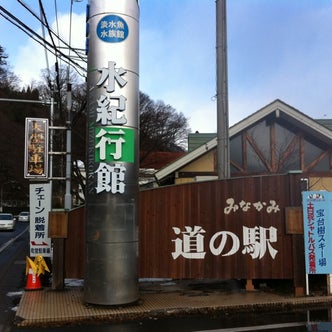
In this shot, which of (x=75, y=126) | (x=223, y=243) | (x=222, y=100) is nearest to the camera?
(x=223, y=243)

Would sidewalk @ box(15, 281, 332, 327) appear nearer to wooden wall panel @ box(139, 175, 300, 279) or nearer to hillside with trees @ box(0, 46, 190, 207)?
wooden wall panel @ box(139, 175, 300, 279)

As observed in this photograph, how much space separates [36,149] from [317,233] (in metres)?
7.19

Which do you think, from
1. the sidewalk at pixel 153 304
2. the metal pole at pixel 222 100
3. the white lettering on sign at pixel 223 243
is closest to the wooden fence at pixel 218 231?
the white lettering on sign at pixel 223 243

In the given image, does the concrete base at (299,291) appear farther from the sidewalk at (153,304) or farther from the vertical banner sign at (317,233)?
the vertical banner sign at (317,233)

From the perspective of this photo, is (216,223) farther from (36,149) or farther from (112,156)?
(36,149)

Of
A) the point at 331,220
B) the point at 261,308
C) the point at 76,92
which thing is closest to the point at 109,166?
the point at 261,308

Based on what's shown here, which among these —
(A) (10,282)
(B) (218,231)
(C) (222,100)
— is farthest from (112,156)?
(A) (10,282)

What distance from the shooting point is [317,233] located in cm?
927

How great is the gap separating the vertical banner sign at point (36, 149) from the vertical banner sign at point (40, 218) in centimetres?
66

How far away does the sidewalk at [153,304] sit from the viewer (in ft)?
24.9

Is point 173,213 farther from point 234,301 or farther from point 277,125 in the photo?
point 277,125

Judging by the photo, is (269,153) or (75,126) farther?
(75,126)

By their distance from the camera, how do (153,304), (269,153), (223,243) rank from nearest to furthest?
(153,304) → (223,243) → (269,153)

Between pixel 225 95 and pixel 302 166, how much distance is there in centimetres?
740
